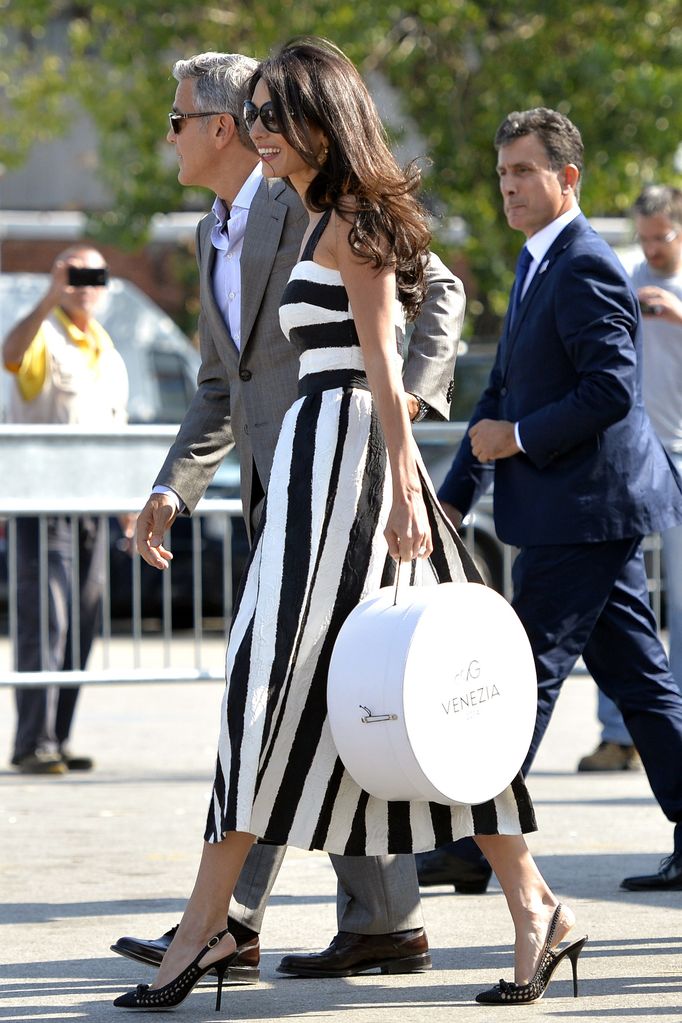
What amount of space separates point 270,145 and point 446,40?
518 inches

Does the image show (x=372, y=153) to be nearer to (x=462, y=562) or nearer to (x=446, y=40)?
(x=462, y=562)

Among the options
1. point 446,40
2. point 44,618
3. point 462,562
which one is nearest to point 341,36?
point 446,40

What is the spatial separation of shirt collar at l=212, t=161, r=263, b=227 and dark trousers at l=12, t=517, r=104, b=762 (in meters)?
3.65

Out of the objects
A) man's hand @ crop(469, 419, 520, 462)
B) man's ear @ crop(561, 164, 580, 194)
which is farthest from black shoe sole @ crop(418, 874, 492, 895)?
man's ear @ crop(561, 164, 580, 194)

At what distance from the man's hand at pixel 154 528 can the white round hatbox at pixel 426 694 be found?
2.55 ft

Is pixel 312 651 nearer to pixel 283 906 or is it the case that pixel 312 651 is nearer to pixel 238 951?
pixel 238 951

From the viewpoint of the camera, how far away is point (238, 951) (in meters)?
4.35

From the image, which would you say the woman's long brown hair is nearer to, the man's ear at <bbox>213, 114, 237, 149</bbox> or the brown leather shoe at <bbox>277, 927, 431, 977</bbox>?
the man's ear at <bbox>213, 114, 237, 149</bbox>

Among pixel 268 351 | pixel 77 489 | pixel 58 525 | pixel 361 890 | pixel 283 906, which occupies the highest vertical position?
pixel 268 351

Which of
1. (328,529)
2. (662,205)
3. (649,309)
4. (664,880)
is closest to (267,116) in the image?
(328,529)

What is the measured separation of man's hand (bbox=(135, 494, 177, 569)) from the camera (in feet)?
15.1

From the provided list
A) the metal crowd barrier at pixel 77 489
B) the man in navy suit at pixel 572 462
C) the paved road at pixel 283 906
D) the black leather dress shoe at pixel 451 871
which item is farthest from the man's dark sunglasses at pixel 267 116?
the metal crowd barrier at pixel 77 489

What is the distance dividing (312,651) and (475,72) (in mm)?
13760

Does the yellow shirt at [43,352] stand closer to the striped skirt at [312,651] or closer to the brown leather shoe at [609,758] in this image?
the brown leather shoe at [609,758]
